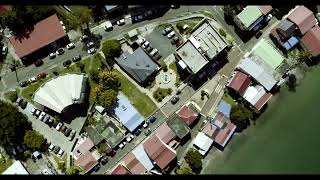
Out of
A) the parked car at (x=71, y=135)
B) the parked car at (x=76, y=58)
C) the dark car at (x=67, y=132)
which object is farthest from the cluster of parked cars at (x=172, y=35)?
the dark car at (x=67, y=132)

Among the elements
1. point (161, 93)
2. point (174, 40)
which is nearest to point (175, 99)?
point (161, 93)

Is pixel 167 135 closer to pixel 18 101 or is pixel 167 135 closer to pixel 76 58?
pixel 76 58

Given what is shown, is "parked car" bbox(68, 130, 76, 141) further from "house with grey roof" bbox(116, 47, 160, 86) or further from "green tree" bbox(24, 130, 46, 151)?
"house with grey roof" bbox(116, 47, 160, 86)

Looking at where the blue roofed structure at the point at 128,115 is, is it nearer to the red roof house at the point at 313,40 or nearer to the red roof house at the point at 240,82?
the red roof house at the point at 240,82

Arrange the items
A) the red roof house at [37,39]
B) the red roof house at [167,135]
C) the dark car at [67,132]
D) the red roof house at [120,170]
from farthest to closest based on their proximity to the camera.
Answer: the dark car at [67,132], the red roof house at [37,39], the red roof house at [167,135], the red roof house at [120,170]

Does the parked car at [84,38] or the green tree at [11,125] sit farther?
the parked car at [84,38]
